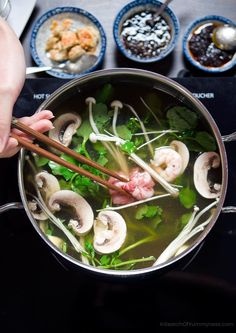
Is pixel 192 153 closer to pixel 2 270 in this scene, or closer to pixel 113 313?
pixel 113 313

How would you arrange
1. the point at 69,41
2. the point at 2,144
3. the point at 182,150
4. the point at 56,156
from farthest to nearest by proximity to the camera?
1. the point at 69,41
2. the point at 182,150
3. the point at 56,156
4. the point at 2,144

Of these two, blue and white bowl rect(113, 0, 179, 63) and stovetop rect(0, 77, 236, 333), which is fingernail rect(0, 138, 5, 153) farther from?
blue and white bowl rect(113, 0, 179, 63)

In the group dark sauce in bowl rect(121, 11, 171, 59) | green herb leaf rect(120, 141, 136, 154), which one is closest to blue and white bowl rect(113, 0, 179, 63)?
dark sauce in bowl rect(121, 11, 171, 59)

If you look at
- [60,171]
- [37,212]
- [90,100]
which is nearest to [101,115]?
[90,100]

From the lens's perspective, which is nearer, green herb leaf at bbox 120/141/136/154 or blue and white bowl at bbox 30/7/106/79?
green herb leaf at bbox 120/141/136/154

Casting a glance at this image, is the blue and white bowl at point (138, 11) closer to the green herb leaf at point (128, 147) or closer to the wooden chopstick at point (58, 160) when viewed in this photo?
the green herb leaf at point (128, 147)

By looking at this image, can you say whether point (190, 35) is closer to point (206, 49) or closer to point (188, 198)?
point (206, 49)

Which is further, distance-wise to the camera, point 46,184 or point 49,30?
point 49,30

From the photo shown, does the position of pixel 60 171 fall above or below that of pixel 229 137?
below
